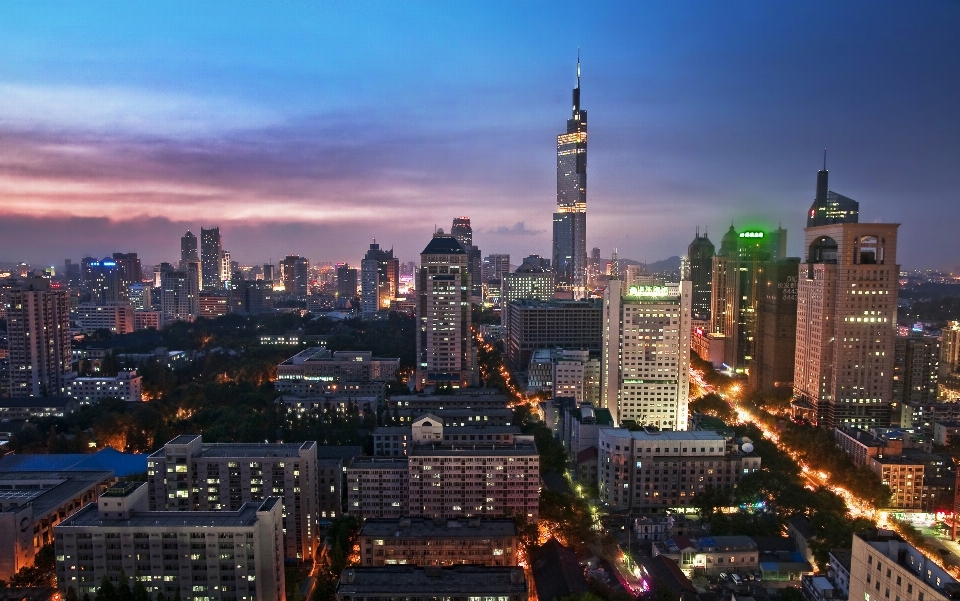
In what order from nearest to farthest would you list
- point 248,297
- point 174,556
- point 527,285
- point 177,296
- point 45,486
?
point 174,556 < point 45,486 < point 527,285 < point 177,296 < point 248,297

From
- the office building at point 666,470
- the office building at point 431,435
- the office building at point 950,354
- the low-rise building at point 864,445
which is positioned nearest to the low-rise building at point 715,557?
the office building at point 666,470

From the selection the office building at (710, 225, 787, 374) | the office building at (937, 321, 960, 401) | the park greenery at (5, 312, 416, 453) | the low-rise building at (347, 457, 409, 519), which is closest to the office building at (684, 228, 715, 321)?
the office building at (710, 225, 787, 374)

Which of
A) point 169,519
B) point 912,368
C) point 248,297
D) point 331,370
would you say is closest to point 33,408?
point 331,370

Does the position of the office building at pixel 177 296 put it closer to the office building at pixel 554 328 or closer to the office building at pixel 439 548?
the office building at pixel 554 328

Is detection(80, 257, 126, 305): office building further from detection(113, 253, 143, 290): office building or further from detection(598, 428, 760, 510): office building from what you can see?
detection(598, 428, 760, 510): office building

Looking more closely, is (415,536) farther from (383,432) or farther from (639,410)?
(639,410)

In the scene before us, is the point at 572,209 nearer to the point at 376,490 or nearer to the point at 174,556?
the point at 376,490

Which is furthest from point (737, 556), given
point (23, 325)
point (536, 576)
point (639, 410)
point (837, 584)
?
point (23, 325)
